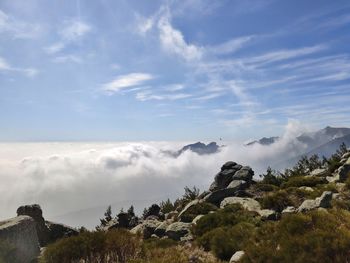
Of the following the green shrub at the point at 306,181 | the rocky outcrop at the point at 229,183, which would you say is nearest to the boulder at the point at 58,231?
the rocky outcrop at the point at 229,183

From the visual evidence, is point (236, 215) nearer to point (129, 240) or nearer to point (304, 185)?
point (129, 240)

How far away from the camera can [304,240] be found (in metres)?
11.5

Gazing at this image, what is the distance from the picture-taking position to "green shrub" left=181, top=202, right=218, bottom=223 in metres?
27.1

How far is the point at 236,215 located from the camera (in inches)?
869

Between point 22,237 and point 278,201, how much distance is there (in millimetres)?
16866

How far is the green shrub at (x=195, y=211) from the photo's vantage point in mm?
27080

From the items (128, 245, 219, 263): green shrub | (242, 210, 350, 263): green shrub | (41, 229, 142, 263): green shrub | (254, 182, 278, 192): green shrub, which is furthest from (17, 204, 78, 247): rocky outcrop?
(254, 182, 278, 192): green shrub

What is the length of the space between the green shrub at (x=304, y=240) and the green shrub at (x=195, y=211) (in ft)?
43.8

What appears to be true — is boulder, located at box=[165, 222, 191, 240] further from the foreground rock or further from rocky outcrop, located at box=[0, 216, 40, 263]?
rocky outcrop, located at box=[0, 216, 40, 263]

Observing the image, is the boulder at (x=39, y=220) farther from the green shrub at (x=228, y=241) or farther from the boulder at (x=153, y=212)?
the boulder at (x=153, y=212)

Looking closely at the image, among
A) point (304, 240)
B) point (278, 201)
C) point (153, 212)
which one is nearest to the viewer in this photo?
point (304, 240)

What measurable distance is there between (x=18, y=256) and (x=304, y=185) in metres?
25.2

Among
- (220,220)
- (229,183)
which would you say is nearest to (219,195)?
(229,183)

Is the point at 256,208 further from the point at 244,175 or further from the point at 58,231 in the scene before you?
the point at 58,231
